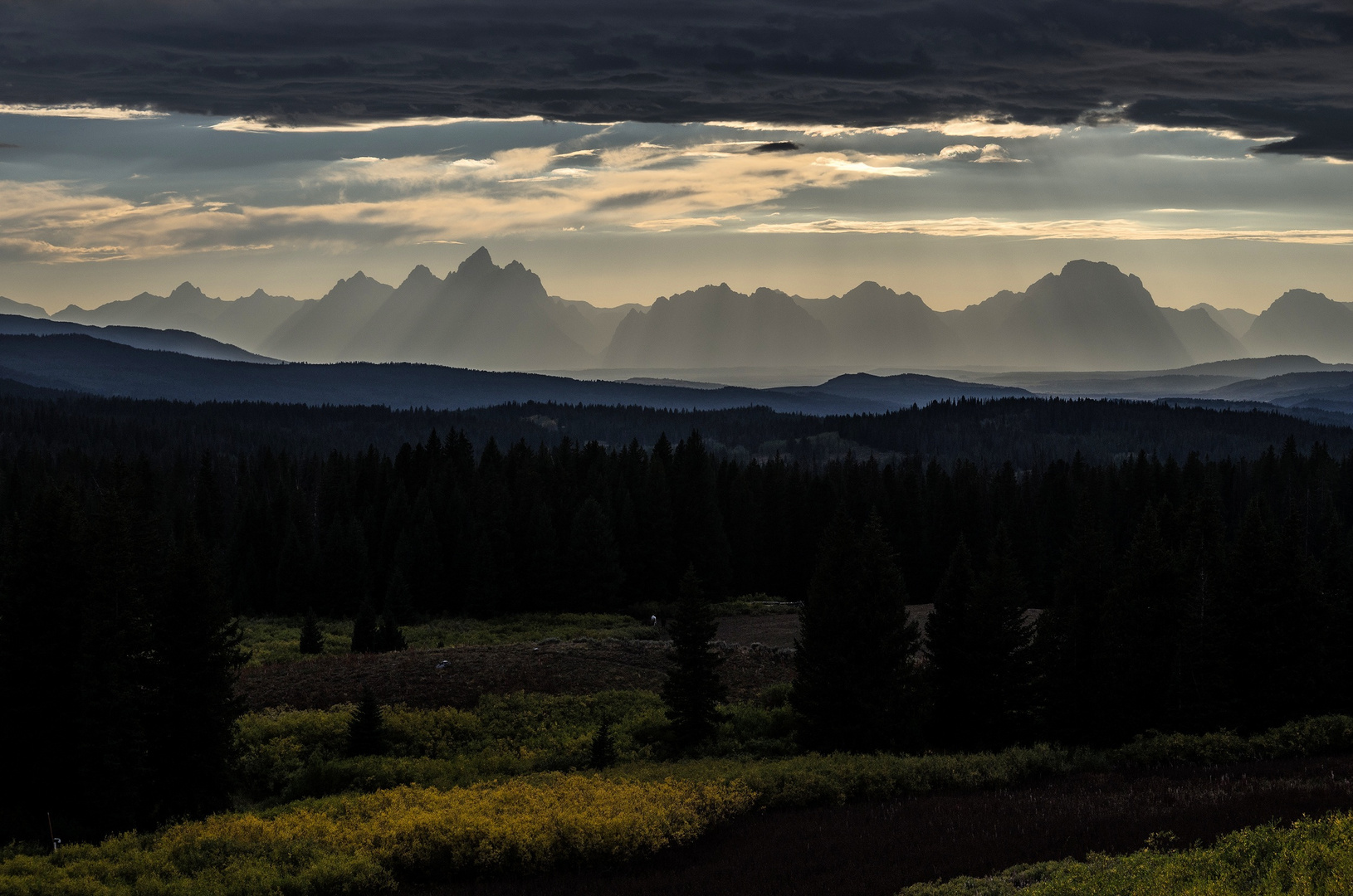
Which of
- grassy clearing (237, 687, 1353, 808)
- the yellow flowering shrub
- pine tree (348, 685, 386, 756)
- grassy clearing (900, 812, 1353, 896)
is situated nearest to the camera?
grassy clearing (900, 812, 1353, 896)

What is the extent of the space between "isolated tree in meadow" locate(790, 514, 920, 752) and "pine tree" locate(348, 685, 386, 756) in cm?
1313

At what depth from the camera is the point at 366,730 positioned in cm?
3331

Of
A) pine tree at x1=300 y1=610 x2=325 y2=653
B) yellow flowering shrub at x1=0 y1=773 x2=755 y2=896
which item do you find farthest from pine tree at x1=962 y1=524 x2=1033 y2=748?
pine tree at x1=300 y1=610 x2=325 y2=653

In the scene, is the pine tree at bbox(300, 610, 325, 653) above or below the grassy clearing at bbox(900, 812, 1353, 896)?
below

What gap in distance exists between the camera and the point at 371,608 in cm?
5472

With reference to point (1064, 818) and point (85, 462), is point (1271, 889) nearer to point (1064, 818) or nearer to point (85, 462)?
point (1064, 818)

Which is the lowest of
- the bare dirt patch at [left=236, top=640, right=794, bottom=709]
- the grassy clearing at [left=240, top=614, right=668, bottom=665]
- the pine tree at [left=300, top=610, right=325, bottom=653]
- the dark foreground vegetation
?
the grassy clearing at [left=240, top=614, right=668, bottom=665]

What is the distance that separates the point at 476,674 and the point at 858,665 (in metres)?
16.4

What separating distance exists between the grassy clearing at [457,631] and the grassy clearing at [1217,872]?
39626 mm

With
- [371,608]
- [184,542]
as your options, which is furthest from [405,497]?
[184,542]

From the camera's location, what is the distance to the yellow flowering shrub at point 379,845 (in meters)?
20.6

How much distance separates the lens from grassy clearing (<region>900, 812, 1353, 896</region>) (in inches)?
563

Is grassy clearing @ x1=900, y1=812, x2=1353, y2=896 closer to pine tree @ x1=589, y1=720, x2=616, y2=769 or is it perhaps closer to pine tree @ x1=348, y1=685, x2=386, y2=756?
pine tree @ x1=589, y1=720, x2=616, y2=769

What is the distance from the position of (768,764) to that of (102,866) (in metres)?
16.3
